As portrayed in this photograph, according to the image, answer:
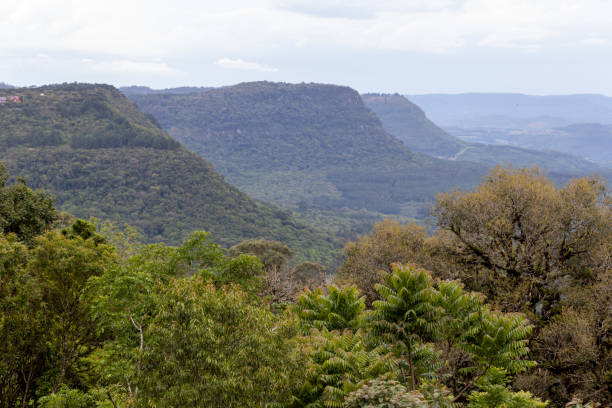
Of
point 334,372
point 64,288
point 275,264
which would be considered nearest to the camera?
point 334,372

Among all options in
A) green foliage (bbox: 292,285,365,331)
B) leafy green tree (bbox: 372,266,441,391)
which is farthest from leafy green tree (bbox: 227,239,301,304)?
leafy green tree (bbox: 372,266,441,391)

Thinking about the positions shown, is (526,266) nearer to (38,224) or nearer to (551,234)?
(551,234)

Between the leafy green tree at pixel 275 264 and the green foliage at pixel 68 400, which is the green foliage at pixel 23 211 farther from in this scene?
the leafy green tree at pixel 275 264

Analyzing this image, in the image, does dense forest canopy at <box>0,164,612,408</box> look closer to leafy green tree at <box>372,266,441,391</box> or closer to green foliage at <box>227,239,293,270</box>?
leafy green tree at <box>372,266,441,391</box>

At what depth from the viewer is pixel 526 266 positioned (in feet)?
88.5

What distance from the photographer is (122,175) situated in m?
118

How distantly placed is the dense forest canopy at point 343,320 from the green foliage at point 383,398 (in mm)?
58

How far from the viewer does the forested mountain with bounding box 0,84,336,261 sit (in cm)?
10569

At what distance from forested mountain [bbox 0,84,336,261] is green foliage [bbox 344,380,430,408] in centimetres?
9176

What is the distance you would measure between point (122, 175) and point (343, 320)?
4203 inches

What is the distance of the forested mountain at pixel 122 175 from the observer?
347ft

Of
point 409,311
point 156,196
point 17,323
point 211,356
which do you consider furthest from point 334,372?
point 156,196

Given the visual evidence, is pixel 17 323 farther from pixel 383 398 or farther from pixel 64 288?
pixel 383 398

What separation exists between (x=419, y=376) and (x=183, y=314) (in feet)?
35.2
